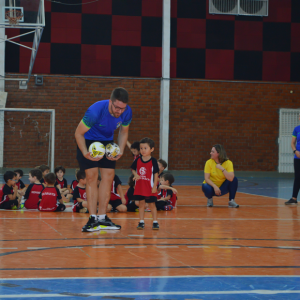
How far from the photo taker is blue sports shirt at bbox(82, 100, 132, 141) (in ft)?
17.5

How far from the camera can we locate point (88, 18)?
714 inches

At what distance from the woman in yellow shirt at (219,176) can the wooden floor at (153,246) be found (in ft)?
3.48

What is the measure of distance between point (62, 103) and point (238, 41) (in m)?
7.51

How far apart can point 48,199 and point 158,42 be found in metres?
12.3

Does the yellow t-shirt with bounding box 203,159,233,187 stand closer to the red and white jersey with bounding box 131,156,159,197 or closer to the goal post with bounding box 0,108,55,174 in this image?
the red and white jersey with bounding box 131,156,159,197

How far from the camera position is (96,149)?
529 cm

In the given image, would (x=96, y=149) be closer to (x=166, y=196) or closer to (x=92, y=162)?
(x=92, y=162)

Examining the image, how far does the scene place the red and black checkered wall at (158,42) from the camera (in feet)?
59.0

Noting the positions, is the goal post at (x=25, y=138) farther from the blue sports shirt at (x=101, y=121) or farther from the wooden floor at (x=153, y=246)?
the blue sports shirt at (x=101, y=121)

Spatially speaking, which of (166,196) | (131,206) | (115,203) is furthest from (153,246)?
(166,196)

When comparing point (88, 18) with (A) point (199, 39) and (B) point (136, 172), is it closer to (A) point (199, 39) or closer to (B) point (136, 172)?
(A) point (199, 39)

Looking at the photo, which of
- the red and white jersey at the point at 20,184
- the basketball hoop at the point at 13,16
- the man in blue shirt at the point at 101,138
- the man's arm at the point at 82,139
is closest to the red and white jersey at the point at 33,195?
the red and white jersey at the point at 20,184

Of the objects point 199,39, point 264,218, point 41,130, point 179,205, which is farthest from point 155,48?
point 264,218

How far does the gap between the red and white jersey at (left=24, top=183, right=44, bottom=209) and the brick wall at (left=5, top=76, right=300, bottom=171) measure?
407 inches
